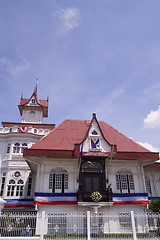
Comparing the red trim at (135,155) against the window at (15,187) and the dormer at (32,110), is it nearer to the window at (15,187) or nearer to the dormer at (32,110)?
the window at (15,187)

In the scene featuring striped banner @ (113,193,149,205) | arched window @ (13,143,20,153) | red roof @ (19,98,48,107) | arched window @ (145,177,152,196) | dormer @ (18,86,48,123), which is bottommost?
striped banner @ (113,193,149,205)

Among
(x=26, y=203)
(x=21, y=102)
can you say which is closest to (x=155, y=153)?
(x=26, y=203)

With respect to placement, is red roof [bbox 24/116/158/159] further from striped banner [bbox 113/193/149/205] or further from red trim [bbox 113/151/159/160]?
striped banner [bbox 113/193/149/205]

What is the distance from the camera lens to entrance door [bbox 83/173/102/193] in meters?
18.3

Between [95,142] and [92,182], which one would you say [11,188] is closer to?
[92,182]

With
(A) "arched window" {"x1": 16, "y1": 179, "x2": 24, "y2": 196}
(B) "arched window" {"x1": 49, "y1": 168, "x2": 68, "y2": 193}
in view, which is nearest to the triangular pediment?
(B) "arched window" {"x1": 49, "y1": 168, "x2": 68, "y2": 193}

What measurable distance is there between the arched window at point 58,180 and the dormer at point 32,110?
17.0 m

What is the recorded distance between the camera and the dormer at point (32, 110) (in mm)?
34469

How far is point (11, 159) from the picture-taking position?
2495 cm

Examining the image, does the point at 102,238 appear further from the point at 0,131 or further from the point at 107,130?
the point at 0,131

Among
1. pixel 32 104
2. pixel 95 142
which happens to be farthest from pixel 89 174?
pixel 32 104

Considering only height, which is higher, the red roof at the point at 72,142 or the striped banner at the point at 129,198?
the red roof at the point at 72,142

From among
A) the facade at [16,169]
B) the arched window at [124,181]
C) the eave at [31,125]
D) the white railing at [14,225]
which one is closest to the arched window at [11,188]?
the facade at [16,169]

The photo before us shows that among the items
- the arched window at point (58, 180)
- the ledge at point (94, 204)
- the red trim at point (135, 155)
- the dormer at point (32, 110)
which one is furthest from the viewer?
the dormer at point (32, 110)
